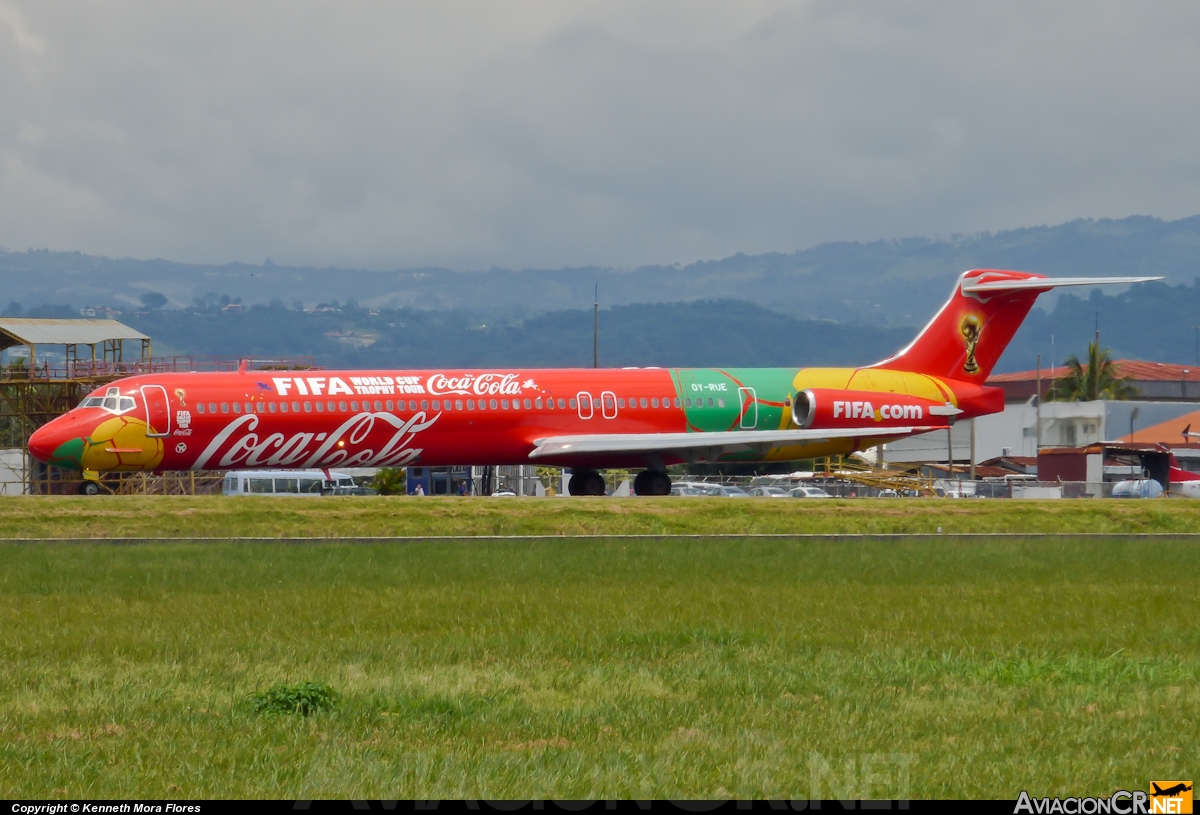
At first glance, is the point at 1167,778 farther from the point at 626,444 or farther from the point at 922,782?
the point at 626,444

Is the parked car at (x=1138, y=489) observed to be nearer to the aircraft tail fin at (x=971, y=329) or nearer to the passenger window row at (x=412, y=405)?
the aircraft tail fin at (x=971, y=329)

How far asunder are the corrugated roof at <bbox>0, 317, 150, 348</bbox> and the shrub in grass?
56268 millimetres

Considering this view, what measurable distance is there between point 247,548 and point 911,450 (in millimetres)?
83774

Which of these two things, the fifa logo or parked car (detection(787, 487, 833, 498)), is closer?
the fifa logo

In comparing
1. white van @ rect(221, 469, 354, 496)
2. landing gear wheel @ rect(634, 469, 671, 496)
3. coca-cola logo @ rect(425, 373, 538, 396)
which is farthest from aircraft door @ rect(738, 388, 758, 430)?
white van @ rect(221, 469, 354, 496)

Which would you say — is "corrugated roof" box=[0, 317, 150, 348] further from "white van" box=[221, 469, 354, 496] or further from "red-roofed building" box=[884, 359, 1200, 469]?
"red-roofed building" box=[884, 359, 1200, 469]

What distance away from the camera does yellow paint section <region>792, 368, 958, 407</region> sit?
1753 inches

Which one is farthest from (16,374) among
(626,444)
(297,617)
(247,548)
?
(297,617)

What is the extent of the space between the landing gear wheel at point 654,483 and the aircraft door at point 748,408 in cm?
295

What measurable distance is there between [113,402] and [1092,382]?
306 feet

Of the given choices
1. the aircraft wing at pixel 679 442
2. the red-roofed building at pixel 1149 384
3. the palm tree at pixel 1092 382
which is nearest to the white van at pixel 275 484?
the aircraft wing at pixel 679 442

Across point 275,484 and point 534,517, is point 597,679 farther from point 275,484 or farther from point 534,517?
point 275,484

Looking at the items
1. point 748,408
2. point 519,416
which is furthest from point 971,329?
point 519,416

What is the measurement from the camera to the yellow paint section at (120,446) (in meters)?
A: 38.1
